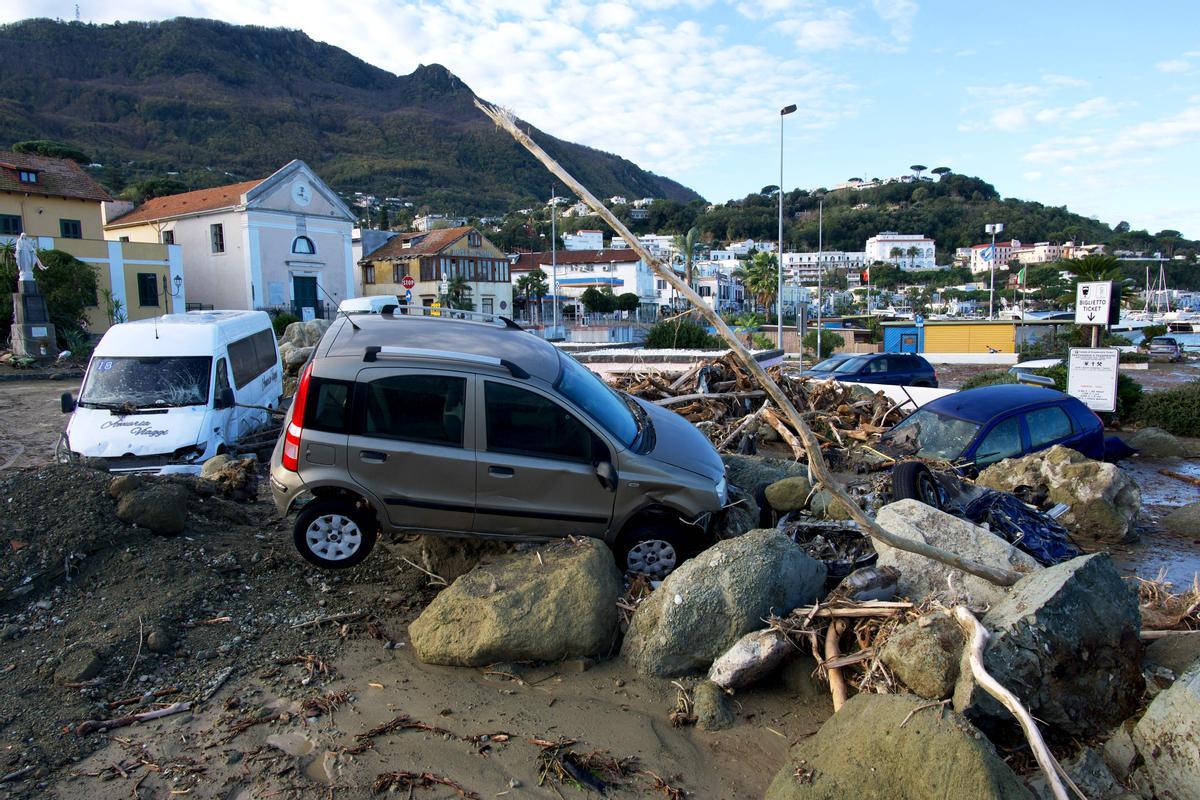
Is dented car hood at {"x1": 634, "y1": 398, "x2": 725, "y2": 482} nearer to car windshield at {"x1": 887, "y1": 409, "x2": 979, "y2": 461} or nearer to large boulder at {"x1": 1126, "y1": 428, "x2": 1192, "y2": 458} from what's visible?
car windshield at {"x1": 887, "y1": 409, "x2": 979, "y2": 461}

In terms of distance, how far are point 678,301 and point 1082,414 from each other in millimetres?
69194

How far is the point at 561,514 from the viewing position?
229 inches

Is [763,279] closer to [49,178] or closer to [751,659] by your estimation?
[49,178]

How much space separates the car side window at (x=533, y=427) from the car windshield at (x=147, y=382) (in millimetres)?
5874

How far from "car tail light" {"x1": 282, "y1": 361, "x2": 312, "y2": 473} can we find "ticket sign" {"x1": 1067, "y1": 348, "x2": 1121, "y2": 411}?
578 inches

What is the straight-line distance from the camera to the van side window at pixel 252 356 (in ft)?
36.3

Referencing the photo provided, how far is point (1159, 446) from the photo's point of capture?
13508mm

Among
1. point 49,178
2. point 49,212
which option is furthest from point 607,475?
point 49,178

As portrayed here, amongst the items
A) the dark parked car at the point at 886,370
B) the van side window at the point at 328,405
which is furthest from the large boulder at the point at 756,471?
the dark parked car at the point at 886,370

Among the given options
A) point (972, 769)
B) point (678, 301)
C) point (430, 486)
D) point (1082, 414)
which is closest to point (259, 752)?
point (430, 486)

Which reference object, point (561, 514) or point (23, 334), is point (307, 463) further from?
point (23, 334)

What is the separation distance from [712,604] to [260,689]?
2879mm

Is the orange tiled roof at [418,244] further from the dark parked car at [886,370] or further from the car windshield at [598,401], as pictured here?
the car windshield at [598,401]

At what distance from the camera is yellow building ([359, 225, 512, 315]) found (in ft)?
185
